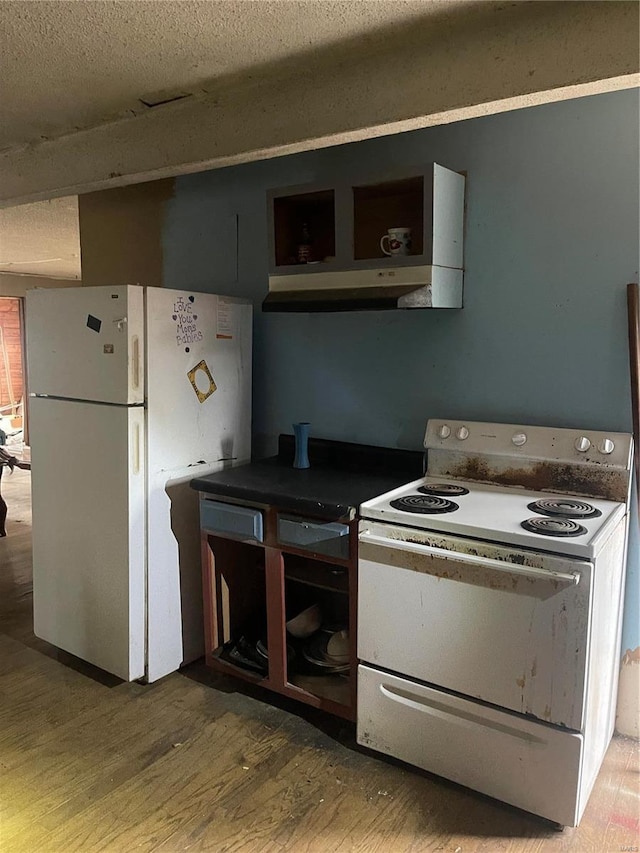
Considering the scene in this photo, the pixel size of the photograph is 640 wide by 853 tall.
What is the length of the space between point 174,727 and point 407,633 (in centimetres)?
95

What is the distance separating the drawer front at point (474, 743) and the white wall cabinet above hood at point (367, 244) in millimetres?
1251

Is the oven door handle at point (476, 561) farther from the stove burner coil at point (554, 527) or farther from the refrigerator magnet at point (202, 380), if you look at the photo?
the refrigerator magnet at point (202, 380)

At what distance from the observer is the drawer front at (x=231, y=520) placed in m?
2.31

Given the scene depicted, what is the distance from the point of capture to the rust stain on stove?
2.08 meters

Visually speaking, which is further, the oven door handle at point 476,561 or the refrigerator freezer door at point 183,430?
the refrigerator freezer door at point 183,430

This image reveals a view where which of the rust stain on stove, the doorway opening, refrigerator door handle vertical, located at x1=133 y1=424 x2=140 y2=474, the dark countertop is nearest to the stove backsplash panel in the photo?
the rust stain on stove

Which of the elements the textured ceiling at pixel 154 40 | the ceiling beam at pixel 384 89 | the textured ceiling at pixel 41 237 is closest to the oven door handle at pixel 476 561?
the ceiling beam at pixel 384 89

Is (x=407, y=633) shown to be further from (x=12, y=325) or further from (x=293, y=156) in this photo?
(x=12, y=325)

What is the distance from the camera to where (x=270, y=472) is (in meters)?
2.58

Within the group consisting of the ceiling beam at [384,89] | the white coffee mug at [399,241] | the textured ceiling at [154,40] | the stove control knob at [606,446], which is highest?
the textured ceiling at [154,40]

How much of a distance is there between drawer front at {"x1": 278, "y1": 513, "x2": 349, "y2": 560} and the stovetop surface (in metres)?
0.13

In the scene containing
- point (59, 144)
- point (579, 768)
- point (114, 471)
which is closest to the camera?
point (579, 768)

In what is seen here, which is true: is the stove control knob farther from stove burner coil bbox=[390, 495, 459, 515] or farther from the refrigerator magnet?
the refrigerator magnet

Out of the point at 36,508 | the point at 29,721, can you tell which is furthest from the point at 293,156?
the point at 29,721
